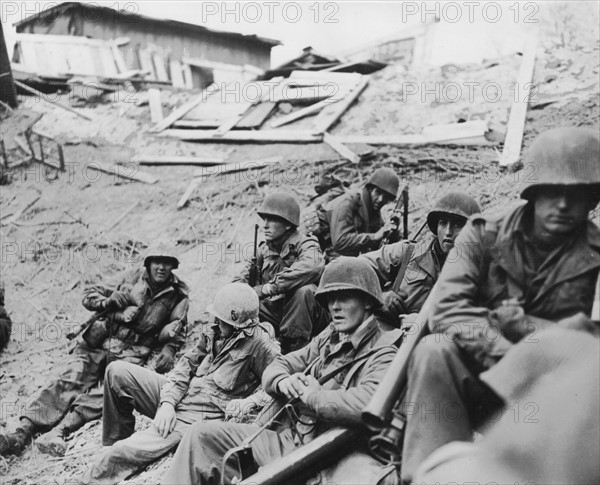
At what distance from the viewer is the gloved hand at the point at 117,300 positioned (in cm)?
800

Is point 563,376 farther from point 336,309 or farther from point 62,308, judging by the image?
point 62,308

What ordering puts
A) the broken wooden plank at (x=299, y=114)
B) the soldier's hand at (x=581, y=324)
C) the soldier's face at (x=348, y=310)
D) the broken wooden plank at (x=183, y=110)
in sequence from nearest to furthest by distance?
the soldier's hand at (x=581, y=324)
the soldier's face at (x=348, y=310)
the broken wooden plank at (x=299, y=114)
the broken wooden plank at (x=183, y=110)

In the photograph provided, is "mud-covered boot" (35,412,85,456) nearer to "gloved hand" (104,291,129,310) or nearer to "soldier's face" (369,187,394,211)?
"gloved hand" (104,291,129,310)

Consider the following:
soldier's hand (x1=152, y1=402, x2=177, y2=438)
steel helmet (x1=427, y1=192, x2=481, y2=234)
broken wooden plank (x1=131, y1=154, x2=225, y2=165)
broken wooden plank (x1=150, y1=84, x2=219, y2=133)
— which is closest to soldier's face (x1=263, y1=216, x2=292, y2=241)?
steel helmet (x1=427, y1=192, x2=481, y2=234)

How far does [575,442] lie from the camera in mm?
3576

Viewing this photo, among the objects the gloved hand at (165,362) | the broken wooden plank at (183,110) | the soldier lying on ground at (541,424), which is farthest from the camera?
the broken wooden plank at (183,110)

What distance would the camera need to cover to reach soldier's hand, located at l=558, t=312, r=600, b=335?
4.07 m

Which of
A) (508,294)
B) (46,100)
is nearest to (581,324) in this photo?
(508,294)

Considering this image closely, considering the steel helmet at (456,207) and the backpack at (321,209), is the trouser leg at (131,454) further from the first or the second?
the backpack at (321,209)

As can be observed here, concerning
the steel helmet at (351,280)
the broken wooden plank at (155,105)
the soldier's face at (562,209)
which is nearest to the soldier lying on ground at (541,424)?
the soldier's face at (562,209)

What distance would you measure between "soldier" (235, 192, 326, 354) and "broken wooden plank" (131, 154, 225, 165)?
16.5 feet

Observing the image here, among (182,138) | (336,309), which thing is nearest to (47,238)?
(182,138)

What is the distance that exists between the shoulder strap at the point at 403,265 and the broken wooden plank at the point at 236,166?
18.1 feet

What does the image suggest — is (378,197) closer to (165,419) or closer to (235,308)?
(235,308)
